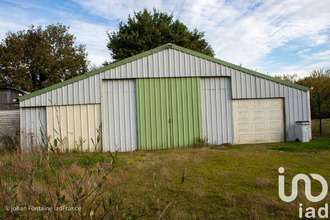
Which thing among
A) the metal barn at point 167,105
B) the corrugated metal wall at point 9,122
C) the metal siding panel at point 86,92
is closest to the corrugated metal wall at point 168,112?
the metal barn at point 167,105

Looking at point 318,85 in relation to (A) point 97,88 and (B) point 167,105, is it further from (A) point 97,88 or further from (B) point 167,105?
(A) point 97,88

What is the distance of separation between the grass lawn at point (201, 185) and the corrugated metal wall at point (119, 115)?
7.78 feet

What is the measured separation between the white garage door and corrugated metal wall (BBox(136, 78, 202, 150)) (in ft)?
6.21

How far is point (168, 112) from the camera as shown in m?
10.0

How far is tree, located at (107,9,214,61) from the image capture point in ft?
81.3

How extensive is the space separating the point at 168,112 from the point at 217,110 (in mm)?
2175

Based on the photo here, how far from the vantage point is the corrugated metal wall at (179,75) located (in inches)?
377

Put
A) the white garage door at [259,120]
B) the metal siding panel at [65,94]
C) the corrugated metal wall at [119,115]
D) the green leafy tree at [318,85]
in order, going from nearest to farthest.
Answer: the metal siding panel at [65,94], the corrugated metal wall at [119,115], the white garage door at [259,120], the green leafy tree at [318,85]

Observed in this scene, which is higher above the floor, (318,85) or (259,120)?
(318,85)

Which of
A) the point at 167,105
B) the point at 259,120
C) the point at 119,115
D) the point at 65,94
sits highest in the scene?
the point at 65,94

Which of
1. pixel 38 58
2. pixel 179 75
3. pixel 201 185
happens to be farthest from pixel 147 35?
pixel 201 185

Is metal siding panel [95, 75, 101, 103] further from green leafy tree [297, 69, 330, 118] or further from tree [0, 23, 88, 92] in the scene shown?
tree [0, 23, 88, 92]

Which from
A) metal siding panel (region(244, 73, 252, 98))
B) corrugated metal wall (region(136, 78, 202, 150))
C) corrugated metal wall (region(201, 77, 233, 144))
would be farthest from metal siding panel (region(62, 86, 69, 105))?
metal siding panel (region(244, 73, 252, 98))

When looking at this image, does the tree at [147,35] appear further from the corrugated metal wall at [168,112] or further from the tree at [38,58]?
the corrugated metal wall at [168,112]
